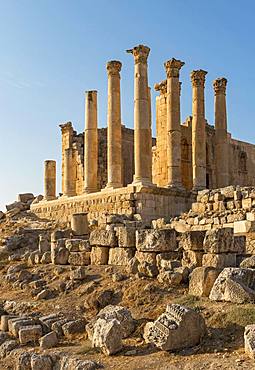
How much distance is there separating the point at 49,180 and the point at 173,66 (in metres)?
13.1

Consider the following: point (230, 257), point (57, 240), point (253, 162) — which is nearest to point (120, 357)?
point (230, 257)

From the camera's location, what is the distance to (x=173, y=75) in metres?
25.8

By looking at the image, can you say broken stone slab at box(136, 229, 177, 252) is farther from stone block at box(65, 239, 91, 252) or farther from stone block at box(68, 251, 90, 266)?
stone block at box(65, 239, 91, 252)

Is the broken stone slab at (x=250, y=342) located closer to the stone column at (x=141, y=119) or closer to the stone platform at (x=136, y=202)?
the stone platform at (x=136, y=202)

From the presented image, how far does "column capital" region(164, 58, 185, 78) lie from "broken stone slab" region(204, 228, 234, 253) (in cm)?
1627

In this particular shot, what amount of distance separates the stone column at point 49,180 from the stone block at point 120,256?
2050cm

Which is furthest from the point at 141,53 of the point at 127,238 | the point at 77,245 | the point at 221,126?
the point at 127,238

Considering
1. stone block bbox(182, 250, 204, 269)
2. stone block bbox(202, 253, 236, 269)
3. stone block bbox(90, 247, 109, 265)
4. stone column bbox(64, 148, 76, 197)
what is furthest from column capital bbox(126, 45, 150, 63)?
stone block bbox(202, 253, 236, 269)

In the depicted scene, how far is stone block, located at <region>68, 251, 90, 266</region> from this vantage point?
1422 centimetres

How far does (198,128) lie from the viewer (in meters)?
27.2

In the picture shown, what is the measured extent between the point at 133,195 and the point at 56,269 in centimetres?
953

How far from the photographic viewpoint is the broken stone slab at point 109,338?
800 cm

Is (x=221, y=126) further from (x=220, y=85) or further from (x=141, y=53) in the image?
(x=141, y=53)

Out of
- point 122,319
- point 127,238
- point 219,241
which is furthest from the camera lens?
point 127,238
